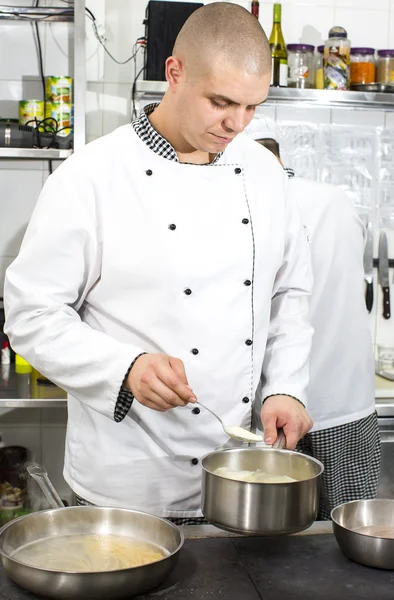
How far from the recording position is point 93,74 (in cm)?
315

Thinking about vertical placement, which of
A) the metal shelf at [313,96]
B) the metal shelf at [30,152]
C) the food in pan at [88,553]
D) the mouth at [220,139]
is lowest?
the food in pan at [88,553]

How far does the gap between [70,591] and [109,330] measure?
65cm

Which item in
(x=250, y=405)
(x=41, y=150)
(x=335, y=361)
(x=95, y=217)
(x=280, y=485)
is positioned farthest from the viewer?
(x=41, y=150)

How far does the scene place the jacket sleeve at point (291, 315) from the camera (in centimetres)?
168

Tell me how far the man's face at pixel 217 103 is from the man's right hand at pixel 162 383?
437 mm

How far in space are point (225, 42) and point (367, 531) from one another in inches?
33.9

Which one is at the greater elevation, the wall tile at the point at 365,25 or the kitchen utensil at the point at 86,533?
the wall tile at the point at 365,25

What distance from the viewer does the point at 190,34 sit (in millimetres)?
1524

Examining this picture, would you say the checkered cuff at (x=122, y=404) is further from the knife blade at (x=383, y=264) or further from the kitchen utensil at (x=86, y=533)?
the knife blade at (x=383, y=264)

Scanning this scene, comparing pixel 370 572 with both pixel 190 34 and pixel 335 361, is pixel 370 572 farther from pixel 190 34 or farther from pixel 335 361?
pixel 335 361

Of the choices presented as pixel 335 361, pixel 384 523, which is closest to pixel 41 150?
pixel 335 361

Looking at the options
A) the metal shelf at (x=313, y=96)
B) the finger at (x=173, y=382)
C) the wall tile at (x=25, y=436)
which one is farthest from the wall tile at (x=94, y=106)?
the finger at (x=173, y=382)

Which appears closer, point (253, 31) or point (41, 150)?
point (253, 31)

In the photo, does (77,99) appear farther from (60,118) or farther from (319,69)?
(319,69)
